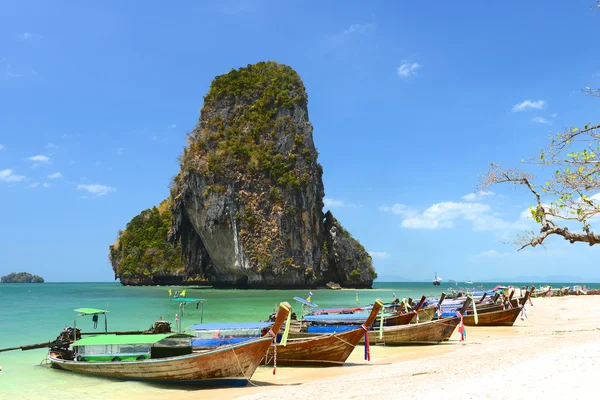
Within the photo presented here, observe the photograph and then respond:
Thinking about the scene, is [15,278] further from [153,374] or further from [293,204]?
[153,374]

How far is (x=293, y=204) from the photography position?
223 ft

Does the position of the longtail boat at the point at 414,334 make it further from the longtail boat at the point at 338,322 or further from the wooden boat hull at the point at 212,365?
the wooden boat hull at the point at 212,365

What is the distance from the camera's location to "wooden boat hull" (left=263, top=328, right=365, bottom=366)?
40.0 feet

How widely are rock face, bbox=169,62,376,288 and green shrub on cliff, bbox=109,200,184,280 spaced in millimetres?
13865

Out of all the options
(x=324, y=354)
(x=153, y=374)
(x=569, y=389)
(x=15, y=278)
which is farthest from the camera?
(x=15, y=278)

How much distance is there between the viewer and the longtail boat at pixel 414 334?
51.7 ft

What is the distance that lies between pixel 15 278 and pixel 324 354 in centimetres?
21778

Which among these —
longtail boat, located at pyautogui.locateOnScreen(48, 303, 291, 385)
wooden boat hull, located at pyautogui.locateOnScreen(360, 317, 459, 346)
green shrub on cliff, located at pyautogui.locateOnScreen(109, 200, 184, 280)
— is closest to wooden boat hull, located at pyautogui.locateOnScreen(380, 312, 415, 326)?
wooden boat hull, located at pyautogui.locateOnScreen(360, 317, 459, 346)

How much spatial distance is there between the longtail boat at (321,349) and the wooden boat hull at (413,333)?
370 centimetres

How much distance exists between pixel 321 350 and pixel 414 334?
5.01 metres

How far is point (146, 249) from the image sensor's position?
91750mm

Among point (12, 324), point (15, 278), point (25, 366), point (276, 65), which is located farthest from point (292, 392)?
point (15, 278)

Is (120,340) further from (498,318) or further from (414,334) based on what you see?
(498,318)

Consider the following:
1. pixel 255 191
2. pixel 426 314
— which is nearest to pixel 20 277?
pixel 255 191
